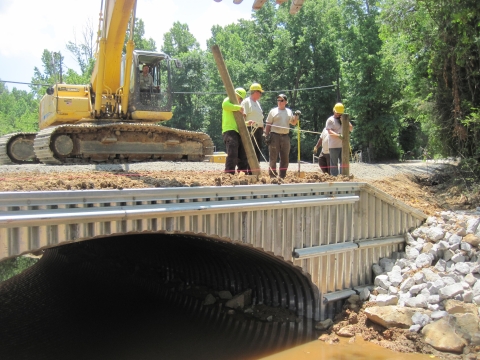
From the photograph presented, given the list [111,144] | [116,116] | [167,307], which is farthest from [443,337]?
[116,116]

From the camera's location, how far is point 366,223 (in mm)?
8227

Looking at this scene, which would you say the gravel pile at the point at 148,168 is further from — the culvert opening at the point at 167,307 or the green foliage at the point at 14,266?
the green foliage at the point at 14,266

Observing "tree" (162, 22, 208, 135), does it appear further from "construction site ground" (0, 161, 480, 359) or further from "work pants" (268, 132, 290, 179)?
"work pants" (268, 132, 290, 179)

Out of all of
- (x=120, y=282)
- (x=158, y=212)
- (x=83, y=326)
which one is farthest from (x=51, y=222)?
(x=120, y=282)

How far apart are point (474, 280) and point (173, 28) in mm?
54201

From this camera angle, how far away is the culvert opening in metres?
7.23

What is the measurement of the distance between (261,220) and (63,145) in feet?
25.4

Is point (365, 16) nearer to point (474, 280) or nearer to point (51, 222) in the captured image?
point (474, 280)

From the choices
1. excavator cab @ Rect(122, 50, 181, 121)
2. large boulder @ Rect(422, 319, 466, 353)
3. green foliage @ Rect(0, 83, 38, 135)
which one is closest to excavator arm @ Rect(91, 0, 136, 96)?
excavator cab @ Rect(122, 50, 181, 121)

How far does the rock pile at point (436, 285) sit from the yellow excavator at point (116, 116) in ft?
A: 24.2

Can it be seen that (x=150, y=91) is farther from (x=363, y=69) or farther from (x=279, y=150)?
(x=363, y=69)

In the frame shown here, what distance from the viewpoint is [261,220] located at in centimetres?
662

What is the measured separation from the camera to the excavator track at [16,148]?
15.3m

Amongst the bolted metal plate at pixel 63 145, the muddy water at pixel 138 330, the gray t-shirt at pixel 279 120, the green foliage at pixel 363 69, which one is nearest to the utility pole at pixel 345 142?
the gray t-shirt at pixel 279 120
